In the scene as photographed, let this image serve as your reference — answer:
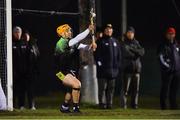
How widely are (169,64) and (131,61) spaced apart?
0.99m

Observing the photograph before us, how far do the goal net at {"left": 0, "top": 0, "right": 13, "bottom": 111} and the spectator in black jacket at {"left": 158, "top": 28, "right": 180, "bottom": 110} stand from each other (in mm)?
3910

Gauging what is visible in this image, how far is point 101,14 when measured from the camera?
26.3m

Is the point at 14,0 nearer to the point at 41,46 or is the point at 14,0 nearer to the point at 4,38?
the point at 41,46

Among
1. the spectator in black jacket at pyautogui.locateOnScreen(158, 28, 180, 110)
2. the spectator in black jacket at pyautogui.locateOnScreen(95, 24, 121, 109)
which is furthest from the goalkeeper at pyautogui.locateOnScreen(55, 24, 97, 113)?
the spectator in black jacket at pyautogui.locateOnScreen(158, 28, 180, 110)

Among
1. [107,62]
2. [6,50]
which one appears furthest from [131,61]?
[6,50]

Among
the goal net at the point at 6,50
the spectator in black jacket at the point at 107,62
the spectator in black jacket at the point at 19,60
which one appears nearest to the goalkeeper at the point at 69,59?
the goal net at the point at 6,50

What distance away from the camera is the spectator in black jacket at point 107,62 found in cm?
1939

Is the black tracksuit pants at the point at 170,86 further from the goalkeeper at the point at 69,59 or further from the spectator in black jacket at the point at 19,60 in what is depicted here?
the spectator in black jacket at the point at 19,60

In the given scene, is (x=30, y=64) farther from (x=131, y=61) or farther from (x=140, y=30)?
(x=140, y=30)

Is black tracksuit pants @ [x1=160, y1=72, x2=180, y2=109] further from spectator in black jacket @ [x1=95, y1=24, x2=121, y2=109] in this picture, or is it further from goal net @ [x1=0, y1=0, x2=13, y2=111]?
goal net @ [x1=0, y1=0, x2=13, y2=111]

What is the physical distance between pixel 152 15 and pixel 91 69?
5682mm

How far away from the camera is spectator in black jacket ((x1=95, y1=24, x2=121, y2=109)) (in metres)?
19.4

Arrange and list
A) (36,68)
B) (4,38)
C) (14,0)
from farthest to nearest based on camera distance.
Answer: (14,0) → (36,68) → (4,38)

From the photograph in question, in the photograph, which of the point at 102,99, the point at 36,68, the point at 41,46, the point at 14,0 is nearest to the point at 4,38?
the point at 36,68
